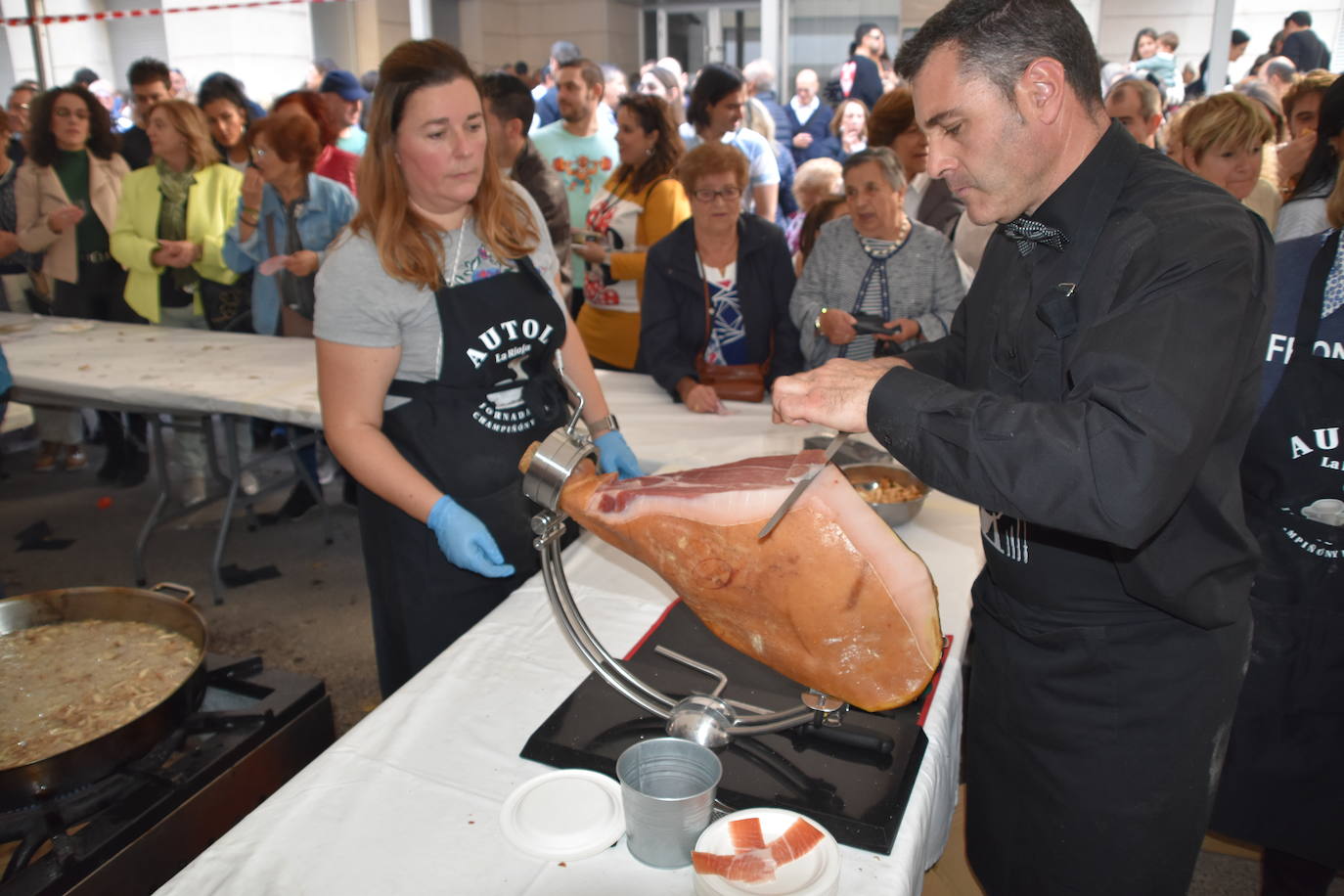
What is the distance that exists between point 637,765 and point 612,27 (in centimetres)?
1394

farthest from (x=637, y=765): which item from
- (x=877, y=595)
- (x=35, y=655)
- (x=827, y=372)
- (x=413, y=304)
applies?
(x=35, y=655)

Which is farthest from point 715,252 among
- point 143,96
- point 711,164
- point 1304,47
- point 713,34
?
point 713,34

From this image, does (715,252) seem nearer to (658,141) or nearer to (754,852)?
(658,141)

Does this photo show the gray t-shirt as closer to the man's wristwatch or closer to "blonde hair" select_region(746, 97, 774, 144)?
the man's wristwatch

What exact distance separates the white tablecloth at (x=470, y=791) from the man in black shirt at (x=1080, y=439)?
0.19 meters

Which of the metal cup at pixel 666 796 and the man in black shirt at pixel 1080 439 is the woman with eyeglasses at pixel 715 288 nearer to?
the man in black shirt at pixel 1080 439

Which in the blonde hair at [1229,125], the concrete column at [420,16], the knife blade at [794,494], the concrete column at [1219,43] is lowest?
the knife blade at [794,494]

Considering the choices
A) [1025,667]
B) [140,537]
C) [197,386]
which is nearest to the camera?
[1025,667]

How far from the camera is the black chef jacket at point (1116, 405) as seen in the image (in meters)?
1.08

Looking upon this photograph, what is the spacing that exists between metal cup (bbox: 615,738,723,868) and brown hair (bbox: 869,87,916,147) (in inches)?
132

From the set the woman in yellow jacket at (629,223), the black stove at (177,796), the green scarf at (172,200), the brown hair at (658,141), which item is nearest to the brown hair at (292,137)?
the green scarf at (172,200)

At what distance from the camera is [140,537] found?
159 inches

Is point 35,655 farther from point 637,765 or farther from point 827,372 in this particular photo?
point 827,372

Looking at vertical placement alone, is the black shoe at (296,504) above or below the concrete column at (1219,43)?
below
